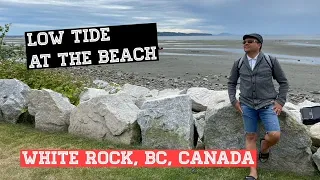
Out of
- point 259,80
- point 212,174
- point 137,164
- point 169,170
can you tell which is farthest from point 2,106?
point 259,80

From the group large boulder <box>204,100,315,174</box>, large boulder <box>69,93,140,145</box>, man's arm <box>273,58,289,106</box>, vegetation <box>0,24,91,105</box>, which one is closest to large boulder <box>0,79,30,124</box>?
vegetation <box>0,24,91,105</box>

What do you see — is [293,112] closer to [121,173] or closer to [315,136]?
[315,136]

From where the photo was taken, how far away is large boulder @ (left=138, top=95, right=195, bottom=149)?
7216 mm

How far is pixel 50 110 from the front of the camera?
8.62 metres

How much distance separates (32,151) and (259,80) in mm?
4103

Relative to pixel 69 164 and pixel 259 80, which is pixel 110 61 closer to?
pixel 69 164

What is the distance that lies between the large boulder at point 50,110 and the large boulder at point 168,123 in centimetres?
197

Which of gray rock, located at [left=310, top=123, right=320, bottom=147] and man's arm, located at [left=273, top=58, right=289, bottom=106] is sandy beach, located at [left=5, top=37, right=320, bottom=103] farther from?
man's arm, located at [left=273, top=58, right=289, bottom=106]

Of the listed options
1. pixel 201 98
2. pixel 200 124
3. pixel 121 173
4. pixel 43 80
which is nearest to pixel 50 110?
pixel 43 80

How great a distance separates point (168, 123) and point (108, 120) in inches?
49.1

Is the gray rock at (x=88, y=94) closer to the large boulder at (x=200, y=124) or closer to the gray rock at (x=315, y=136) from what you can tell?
the large boulder at (x=200, y=124)

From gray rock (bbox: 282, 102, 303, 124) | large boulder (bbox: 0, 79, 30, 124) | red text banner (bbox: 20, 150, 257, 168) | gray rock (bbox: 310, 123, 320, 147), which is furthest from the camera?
large boulder (bbox: 0, 79, 30, 124)

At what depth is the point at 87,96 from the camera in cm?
958

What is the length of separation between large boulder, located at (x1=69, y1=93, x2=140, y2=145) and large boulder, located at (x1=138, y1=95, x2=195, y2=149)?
298 millimetres
